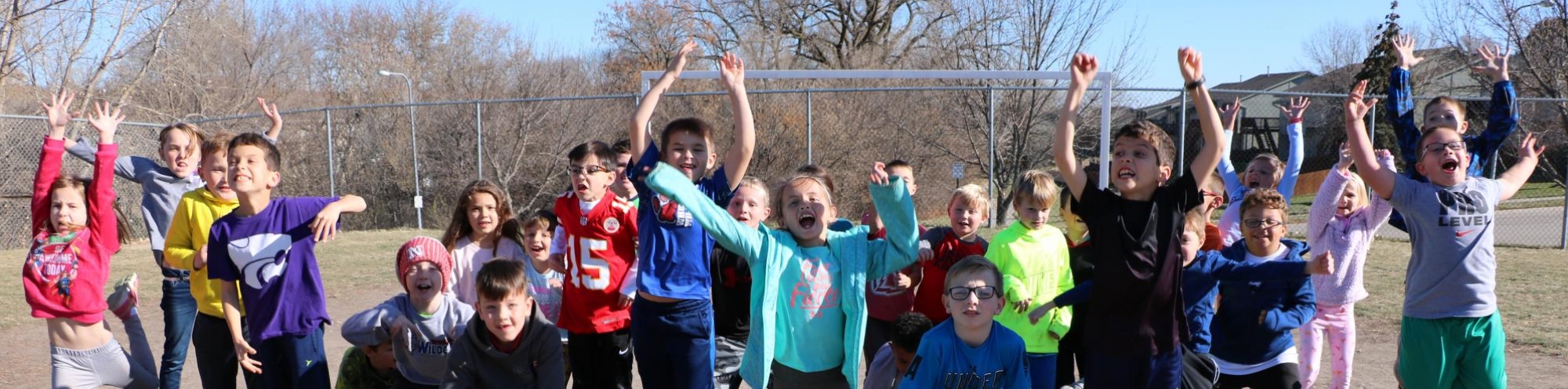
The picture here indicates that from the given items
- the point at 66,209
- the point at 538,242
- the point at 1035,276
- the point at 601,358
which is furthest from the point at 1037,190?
the point at 66,209

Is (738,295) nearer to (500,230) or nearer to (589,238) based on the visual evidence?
(589,238)

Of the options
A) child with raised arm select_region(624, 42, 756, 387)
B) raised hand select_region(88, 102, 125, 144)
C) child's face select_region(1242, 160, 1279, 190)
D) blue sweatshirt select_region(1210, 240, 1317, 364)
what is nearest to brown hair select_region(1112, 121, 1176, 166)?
blue sweatshirt select_region(1210, 240, 1317, 364)

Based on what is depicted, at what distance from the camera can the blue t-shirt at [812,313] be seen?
3.57 metres

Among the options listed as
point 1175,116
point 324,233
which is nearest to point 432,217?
point 1175,116

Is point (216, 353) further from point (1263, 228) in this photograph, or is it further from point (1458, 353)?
point (1458, 353)

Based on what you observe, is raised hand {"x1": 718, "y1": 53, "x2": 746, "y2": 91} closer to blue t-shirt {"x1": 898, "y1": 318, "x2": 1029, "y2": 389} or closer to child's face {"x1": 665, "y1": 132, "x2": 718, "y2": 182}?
child's face {"x1": 665, "y1": 132, "x2": 718, "y2": 182}

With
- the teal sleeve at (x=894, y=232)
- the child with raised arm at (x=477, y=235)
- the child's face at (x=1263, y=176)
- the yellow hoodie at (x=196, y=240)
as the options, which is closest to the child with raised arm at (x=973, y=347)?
the teal sleeve at (x=894, y=232)

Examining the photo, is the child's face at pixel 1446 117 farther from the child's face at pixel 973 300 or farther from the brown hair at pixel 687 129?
the brown hair at pixel 687 129

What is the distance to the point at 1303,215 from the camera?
18.8 meters

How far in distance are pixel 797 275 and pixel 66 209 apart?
11.5 ft

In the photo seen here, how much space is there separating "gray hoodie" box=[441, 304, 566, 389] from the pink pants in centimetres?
349

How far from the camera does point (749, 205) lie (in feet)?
12.6

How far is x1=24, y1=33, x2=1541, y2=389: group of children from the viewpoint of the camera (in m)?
3.38

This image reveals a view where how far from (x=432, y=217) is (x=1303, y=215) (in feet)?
51.3
